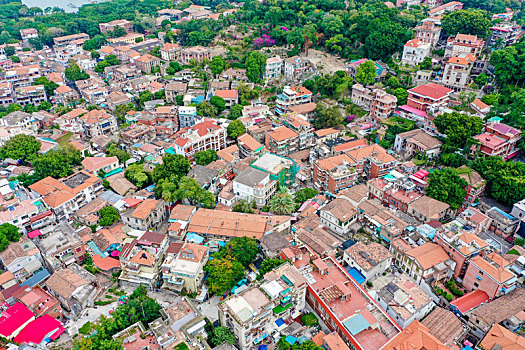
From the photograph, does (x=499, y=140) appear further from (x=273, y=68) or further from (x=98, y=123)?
(x=98, y=123)

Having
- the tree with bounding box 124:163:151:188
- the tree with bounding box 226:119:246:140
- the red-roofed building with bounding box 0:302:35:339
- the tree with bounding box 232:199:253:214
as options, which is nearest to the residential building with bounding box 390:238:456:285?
the tree with bounding box 232:199:253:214

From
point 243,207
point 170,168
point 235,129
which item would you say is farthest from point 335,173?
point 170,168

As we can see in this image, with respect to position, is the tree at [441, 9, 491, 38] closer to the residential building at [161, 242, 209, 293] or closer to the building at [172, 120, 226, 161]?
the building at [172, 120, 226, 161]

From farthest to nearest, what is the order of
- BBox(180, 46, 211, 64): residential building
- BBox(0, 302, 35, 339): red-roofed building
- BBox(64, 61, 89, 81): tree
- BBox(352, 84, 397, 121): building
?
BBox(180, 46, 211, 64): residential building, BBox(64, 61, 89, 81): tree, BBox(352, 84, 397, 121): building, BBox(0, 302, 35, 339): red-roofed building

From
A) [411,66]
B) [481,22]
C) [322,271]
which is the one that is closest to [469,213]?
[322,271]

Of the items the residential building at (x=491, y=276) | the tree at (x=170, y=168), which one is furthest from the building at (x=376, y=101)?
the tree at (x=170, y=168)

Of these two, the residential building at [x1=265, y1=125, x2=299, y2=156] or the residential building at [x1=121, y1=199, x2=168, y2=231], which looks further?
the residential building at [x1=265, y1=125, x2=299, y2=156]

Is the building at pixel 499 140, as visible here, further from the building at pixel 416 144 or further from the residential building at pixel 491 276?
the residential building at pixel 491 276

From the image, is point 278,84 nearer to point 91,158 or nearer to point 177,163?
point 177,163
